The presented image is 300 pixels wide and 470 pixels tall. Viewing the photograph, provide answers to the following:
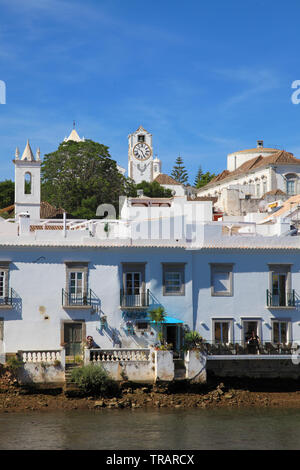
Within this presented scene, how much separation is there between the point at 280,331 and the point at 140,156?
85128 millimetres

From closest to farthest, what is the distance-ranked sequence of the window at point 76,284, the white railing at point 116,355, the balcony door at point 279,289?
the white railing at point 116,355 → the window at point 76,284 → the balcony door at point 279,289

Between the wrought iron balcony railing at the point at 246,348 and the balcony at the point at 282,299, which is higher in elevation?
the balcony at the point at 282,299

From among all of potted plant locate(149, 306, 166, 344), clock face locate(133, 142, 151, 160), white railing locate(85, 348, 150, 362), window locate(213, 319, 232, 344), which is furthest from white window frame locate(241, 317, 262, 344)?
clock face locate(133, 142, 151, 160)

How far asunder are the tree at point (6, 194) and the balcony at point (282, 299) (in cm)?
4259

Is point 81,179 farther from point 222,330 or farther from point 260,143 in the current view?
point 260,143

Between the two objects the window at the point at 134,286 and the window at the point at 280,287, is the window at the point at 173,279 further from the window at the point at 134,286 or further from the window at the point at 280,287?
the window at the point at 280,287

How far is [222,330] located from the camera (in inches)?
1465

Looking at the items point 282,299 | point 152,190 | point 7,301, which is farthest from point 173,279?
point 152,190

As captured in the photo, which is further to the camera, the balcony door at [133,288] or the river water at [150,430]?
the balcony door at [133,288]

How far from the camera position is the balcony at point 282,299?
37.6 m

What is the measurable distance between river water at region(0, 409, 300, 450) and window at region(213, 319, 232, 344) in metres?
5.15

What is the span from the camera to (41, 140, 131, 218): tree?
6719 centimetres

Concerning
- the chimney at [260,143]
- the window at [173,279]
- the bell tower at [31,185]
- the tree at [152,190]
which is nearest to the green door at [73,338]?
the window at [173,279]
